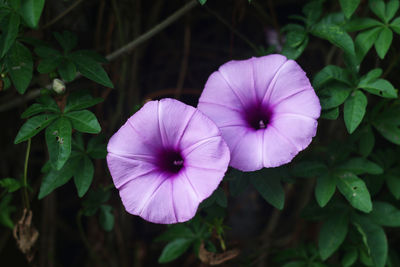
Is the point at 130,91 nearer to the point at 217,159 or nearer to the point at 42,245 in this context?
the point at 42,245

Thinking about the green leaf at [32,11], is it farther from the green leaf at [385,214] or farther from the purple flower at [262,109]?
the green leaf at [385,214]

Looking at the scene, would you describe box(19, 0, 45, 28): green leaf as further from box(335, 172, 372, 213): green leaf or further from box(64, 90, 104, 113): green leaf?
box(335, 172, 372, 213): green leaf

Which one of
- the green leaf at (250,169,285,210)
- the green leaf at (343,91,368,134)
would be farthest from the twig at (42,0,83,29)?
the green leaf at (343,91,368,134)

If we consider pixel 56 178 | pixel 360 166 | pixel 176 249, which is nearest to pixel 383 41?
pixel 360 166

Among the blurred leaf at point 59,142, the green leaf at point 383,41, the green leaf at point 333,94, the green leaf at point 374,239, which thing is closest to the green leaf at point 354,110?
the green leaf at point 333,94

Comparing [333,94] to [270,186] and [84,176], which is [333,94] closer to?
A: [270,186]

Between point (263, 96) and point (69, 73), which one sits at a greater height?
point (69, 73)

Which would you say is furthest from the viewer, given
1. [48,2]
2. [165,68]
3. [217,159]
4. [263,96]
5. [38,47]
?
[165,68]

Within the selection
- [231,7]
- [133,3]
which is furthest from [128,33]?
[231,7]
